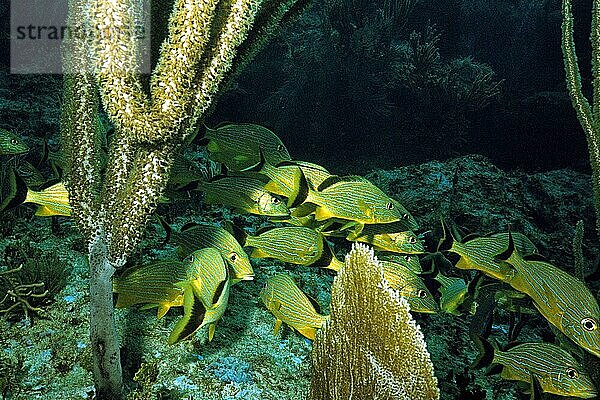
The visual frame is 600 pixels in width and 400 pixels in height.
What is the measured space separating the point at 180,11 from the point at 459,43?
1261 cm

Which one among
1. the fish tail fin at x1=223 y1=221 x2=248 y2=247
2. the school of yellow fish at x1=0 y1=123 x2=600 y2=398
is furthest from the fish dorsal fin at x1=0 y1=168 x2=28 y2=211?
the fish tail fin at x1=223 y1=221 x2=248 y2=247

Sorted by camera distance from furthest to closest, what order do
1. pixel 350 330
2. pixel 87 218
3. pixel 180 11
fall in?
pixel 87 218 < pixel 350 330 < pixel 180 11

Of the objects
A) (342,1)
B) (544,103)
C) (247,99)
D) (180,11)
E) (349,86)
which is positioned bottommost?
(247,99)

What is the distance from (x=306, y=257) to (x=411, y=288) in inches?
32.3

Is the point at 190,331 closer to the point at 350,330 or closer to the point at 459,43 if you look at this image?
the point at 350,330

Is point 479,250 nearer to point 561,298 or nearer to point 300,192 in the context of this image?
point 561,298

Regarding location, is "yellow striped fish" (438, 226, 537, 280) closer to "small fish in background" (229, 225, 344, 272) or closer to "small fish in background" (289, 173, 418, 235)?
"small fish in background" (289, 173, 418, 235)

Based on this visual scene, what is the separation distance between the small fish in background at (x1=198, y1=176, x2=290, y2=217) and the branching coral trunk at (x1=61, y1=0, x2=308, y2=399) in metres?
1.26

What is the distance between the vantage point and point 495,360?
9.65 ft

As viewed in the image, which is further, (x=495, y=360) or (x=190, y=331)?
(x=495, y=360)

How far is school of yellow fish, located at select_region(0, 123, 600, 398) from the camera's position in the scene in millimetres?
2836

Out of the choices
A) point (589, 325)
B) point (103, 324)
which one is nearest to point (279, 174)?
point (103, 324)

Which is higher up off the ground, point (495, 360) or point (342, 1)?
point (342, 1)

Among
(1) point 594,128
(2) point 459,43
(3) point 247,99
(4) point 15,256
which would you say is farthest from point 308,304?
(2) point 459,43
